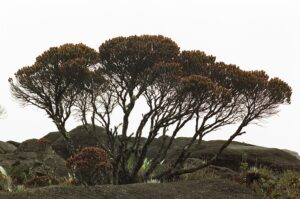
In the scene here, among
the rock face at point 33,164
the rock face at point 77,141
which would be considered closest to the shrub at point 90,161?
the rock face at point 33,164

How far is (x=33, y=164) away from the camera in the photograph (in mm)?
24125

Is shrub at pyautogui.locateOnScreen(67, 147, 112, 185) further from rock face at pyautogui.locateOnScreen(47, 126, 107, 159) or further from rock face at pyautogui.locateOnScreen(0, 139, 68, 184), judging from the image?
rock face at pyautogui.locateOnScreen(47, 126, 107, 159)

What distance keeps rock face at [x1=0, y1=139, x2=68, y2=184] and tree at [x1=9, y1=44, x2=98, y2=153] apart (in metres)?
1.75

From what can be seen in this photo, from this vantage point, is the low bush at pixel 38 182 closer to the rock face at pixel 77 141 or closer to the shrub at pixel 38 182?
the shrub at pixel 38 182

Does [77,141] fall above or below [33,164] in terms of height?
above

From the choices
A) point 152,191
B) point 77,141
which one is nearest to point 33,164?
point 77,141

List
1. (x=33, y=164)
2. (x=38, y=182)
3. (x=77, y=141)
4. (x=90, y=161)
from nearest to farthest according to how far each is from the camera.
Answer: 1. (x=90, y=161)
2. (x=38, y=182)
3. (x=33, y=164)
4. (x=77, y=141)

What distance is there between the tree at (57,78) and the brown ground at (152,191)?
21.9 feet

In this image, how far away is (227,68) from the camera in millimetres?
21734

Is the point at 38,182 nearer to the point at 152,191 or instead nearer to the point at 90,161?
the point at 90,161

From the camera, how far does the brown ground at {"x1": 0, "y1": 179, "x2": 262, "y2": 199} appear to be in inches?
569

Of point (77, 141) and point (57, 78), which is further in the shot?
point (77, 141)

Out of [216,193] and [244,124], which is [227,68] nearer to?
[244,124]

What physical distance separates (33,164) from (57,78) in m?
4.76
